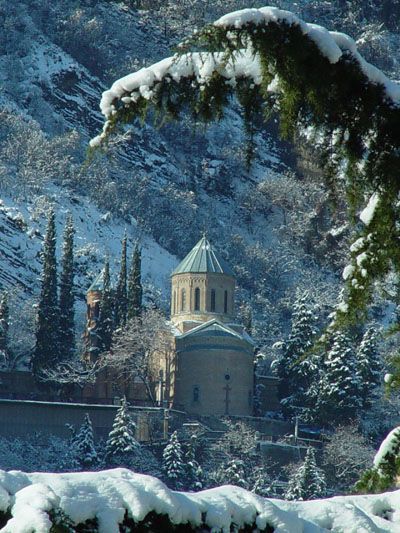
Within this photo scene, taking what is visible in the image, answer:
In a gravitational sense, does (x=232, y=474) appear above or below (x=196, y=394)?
below

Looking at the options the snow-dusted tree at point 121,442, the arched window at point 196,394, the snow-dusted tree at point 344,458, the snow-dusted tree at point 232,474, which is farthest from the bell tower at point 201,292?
the snow-dusted tree at point 232,474

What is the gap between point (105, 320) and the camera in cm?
6962

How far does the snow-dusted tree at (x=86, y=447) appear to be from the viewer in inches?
2345

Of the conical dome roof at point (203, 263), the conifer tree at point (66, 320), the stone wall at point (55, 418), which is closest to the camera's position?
the stone wall at point (55, 418)

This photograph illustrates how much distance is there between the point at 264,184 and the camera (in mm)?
108938

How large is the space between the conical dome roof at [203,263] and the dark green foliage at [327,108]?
213ft

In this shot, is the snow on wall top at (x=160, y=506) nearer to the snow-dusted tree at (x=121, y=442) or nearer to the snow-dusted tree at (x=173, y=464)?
the snow-dusted tree at (x=173, y=464)

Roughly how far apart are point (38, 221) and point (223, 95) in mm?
84239

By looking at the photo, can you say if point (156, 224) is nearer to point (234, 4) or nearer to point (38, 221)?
point (38, 221)

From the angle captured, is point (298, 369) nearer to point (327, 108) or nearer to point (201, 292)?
point (201, 292)

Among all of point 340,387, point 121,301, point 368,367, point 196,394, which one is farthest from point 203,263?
point 368,367

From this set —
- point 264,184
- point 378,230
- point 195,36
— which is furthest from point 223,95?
point 264,184

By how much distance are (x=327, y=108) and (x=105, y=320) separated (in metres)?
62.8

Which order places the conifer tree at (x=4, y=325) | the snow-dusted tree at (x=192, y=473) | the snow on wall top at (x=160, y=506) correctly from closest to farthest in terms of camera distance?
the snow on wall top at (x=160, y=506), the snow-dusted tree at (x=192, y=473), the conifer tree at (x=4, y=325)
